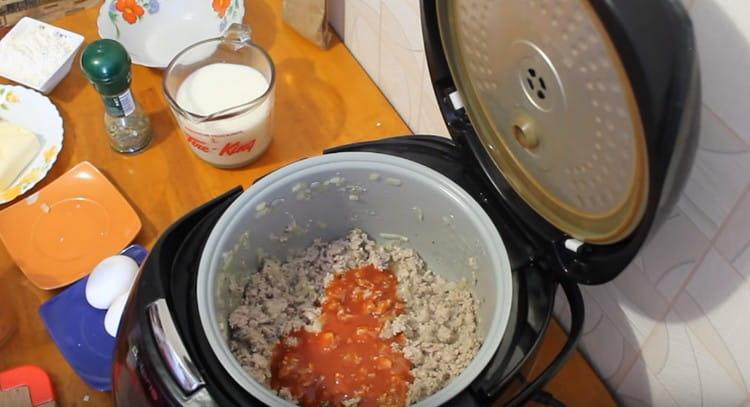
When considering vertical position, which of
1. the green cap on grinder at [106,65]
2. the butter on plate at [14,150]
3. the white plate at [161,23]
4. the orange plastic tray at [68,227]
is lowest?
the orange plastic tray at [68,227]

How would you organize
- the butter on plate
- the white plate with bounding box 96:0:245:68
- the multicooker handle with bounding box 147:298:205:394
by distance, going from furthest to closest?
the white plate with bounding box 96:0:245:68 → the butter on plate → the multicooker handle with bounding box 147:298:205:394

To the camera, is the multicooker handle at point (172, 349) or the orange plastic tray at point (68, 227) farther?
the orange plastic tray at point (68, 227)

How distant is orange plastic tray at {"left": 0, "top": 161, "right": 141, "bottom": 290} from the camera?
926 mm

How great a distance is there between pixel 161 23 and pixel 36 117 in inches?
9.9

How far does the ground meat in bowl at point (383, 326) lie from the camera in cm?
76

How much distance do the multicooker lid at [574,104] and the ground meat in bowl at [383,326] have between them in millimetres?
175

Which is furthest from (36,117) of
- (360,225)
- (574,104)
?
(574,104)

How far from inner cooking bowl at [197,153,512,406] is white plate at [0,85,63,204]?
0.41 m

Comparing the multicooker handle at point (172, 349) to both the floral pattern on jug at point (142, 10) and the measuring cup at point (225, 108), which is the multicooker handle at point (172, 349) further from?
the floral pattern on jug at point (142, 10)

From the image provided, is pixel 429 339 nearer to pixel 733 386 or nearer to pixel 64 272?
pixel 733 386

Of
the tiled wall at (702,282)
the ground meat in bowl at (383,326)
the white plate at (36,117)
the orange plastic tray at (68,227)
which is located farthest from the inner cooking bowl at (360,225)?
the white plate at (36,117)

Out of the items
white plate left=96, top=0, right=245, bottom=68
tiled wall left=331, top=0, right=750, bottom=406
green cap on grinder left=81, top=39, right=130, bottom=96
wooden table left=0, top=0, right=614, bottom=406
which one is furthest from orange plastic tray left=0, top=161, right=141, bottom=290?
tiled wall left=331, top=0, right=750, bottom=406

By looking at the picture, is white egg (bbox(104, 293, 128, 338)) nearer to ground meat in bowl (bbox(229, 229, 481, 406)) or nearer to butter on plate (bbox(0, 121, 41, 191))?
ground meat in bowl (bbox(229, 229, 481, 406))

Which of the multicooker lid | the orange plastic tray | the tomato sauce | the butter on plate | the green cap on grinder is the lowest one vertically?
the orange plastic tray
